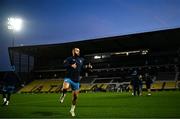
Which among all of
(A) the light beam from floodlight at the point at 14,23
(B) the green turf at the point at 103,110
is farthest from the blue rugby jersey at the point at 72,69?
(A) the light beam from floodlight at the point at 14,23

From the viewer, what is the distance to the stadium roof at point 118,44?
58594mm

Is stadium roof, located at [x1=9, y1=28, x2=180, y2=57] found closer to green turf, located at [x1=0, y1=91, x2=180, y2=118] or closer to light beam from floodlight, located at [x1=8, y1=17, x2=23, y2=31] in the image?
light beam from floodlight, located at [x1=8, y1=17, x2=23, y2=31]

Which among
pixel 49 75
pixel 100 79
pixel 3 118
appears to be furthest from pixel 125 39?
pixel 3 118

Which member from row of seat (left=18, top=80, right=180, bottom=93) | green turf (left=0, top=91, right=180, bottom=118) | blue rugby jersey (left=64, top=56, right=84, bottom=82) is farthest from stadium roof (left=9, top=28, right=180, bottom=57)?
blue rugby jersey (left=64, top=56, right=84, bottom=82)

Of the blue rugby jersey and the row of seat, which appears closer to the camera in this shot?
the blue rugby jersey

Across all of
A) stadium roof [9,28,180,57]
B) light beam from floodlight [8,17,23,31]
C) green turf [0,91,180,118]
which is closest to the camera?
green turf [0,91,180,118]

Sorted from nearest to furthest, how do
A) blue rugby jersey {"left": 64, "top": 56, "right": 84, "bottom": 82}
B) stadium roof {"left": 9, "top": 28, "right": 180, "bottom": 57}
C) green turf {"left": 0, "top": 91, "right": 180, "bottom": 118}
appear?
green turf {"left": 0, "top": 91, "right": 180, "bottom": 118}, blue rugby jersey {"left": 64, "top": 56, "right": 84, "bottom": 82}, stadium roof {"left": 9, "top": 28, "right": 180, "bottom": 57}

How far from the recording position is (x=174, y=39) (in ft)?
196

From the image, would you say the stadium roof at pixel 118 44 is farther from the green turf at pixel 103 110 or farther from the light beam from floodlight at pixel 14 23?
the green turf at pixel 103 110

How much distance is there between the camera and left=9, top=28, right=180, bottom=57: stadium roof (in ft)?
192

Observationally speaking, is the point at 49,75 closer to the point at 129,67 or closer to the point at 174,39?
the point at 129,67

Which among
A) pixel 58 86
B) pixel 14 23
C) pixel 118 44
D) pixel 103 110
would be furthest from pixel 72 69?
pixel 58 86

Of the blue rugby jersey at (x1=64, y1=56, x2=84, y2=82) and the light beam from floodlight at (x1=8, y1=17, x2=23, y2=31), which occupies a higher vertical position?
the light beam from floodlight at (x1=8, y1=17, x2=23, y2=31)

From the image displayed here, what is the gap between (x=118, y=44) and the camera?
66375 millimetres
